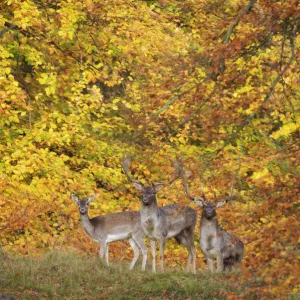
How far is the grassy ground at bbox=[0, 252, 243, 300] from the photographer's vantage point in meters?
12.9

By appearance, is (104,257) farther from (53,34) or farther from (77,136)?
(53,34)

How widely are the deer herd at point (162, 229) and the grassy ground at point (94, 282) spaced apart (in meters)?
1.19

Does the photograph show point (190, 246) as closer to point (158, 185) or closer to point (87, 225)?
point (158, 185)

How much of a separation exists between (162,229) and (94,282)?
269cm

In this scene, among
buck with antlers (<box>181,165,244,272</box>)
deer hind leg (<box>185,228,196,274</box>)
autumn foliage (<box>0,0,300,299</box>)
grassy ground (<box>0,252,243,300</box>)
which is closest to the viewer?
grassy ground (<box>0,252,243,300</box>)

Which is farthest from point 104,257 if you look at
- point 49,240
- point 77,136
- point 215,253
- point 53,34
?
point 53,34

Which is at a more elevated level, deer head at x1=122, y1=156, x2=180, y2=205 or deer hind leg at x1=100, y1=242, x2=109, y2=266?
deer head at x1=122, y1=156, x2=180, y2=205

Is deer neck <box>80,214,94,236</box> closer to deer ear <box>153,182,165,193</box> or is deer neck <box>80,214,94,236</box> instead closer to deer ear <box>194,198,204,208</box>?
deer ear <box>153,182,165,193</box>

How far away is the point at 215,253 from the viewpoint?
611 inches

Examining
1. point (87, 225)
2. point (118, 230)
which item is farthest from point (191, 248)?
point (87, 225)

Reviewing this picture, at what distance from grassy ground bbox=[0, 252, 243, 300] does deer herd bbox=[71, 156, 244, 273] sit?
1186 mm

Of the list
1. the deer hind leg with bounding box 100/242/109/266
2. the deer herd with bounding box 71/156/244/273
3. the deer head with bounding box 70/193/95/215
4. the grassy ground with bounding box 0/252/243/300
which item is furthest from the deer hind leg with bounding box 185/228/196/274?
the deer head with bounding box 70/193/95/215

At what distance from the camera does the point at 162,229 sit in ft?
52.1

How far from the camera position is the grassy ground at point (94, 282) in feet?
42.2
